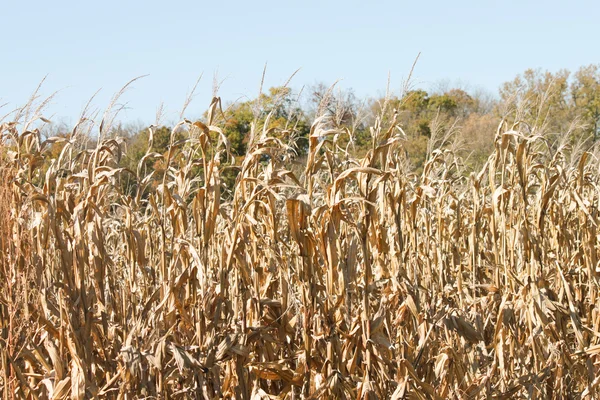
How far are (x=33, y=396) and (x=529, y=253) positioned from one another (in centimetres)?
231

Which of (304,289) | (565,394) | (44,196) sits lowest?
(565,394)

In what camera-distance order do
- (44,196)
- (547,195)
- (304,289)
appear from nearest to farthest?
(44,196), (304,289), (547,195)

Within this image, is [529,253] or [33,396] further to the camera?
[529,253]

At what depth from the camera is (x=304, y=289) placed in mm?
2996

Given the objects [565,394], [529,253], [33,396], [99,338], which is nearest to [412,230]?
[529,253]

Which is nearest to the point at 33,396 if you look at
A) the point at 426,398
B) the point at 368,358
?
the point at 368,358

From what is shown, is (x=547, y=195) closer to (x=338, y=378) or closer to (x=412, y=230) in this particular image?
(x=412, y=230)

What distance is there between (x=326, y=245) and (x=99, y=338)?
1.03 meters

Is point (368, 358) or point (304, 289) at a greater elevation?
point (304, 289)

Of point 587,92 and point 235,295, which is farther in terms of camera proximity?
point 587,92

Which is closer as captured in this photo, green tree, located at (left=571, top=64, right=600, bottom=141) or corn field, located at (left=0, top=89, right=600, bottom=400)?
corn field, located at (left=0, top=89, right=600, bottom=400)

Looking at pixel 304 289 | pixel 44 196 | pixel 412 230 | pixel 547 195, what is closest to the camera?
pixel 44 196

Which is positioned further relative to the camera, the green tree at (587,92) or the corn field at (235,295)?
the green tree at (587,92)

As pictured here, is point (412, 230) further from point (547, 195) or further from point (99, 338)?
point (99, 338)
